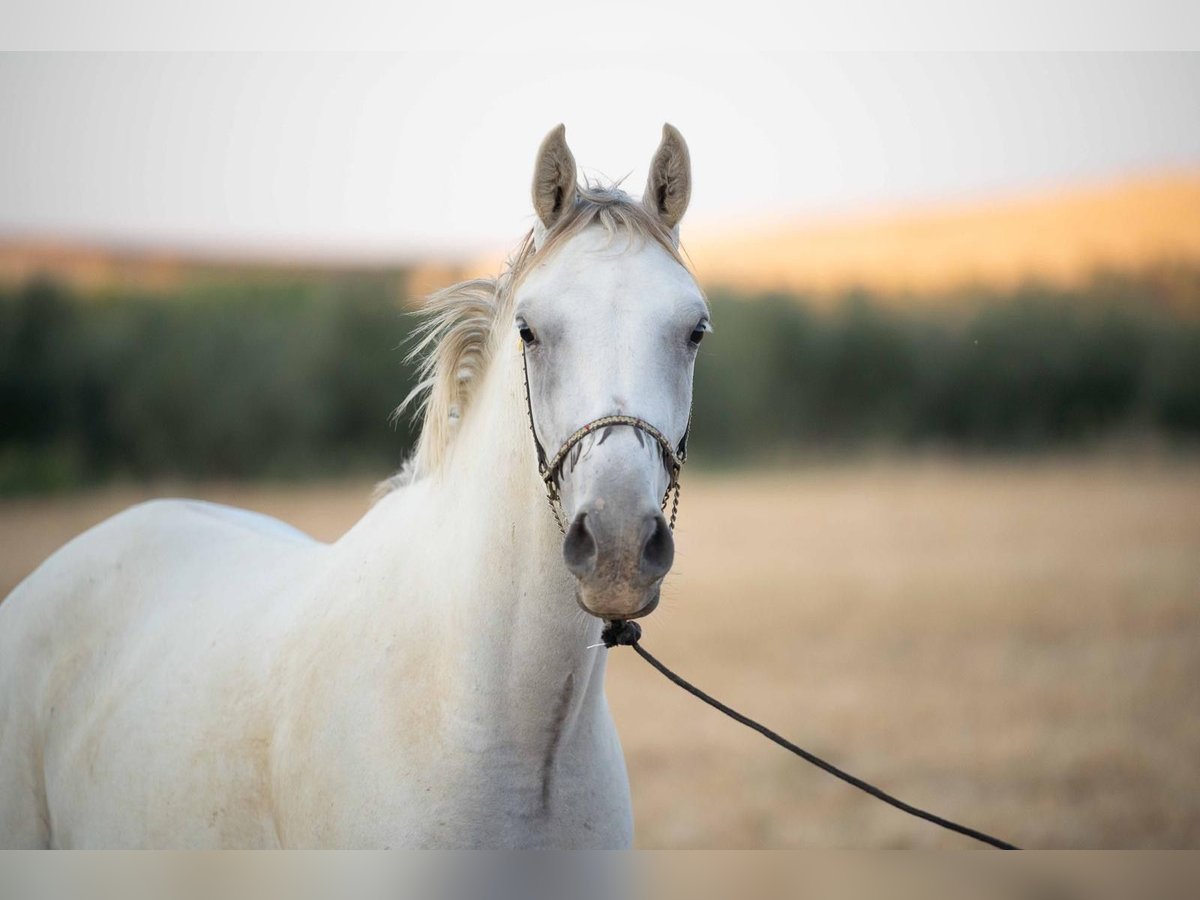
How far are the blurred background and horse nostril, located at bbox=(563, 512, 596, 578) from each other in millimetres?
843

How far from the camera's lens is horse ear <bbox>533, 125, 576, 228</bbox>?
5.92ft

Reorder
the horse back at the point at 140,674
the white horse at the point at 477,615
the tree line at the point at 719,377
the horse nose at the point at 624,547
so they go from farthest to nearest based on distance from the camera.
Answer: the tree line at the point at 719,377 < the horse back at the point at 140,674 < the white horse at the point at 477,615 < the horse nose at the point at 624,547

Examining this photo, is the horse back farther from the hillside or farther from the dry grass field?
the hillside

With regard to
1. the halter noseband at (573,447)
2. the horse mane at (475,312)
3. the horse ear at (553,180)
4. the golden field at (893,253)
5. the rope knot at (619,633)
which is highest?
→ the golden field at (893,253)

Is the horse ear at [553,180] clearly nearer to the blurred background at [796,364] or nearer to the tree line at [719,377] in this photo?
the blurred background at [796,364]

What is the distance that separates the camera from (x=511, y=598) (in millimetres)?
1822

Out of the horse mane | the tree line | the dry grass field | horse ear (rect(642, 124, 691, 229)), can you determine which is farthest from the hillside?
the horse mane

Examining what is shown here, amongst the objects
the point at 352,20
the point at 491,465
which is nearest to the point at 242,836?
the point at 491,465

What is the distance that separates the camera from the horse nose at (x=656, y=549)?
1.46m

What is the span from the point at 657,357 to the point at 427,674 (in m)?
0.79

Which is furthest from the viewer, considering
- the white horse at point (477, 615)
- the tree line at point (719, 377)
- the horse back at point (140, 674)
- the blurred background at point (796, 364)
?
the tree line at point (719, 377)

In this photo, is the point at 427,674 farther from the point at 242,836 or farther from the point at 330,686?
the point at 242,836

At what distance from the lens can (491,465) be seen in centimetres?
187

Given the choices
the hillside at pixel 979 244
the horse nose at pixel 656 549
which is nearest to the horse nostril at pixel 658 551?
the horse nose at pixel 656 549
